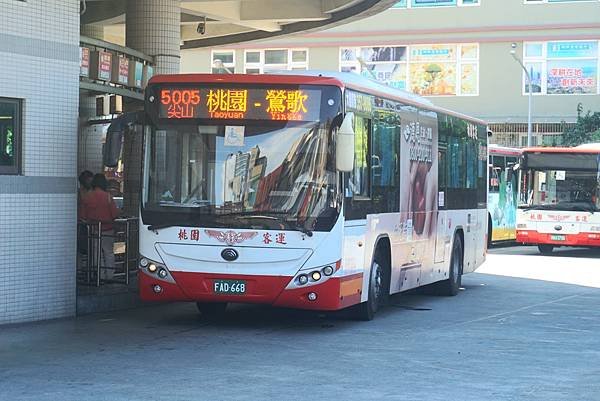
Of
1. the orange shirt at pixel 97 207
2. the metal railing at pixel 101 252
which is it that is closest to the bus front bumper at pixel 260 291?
the metal railing at pixel 101 252

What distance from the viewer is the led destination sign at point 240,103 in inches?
517

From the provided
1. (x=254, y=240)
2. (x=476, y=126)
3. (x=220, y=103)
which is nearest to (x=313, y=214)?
(x=254, y=240)

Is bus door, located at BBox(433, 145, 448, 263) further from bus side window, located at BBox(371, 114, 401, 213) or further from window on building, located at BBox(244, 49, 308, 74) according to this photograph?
window on building, located at BBox(244, 49, 308, 74)

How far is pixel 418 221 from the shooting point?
16.7 metres

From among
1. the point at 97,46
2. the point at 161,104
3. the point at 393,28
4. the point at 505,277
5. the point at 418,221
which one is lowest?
the point at 505,277

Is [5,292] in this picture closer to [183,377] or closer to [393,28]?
[183,377]

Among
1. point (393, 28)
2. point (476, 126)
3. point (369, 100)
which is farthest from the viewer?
point (393, 28)

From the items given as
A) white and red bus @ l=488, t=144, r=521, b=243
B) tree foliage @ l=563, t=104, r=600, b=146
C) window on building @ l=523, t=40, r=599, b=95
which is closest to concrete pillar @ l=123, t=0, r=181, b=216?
white and red bus @ l=488, t=144, r=521, b=243

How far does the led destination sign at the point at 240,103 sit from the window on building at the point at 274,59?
41818 mm

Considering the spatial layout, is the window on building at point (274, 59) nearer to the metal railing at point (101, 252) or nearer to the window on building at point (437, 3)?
the window on building at point (437, 3)

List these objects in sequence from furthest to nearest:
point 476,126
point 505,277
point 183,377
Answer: point 505,277, point 476,126, point 183,377

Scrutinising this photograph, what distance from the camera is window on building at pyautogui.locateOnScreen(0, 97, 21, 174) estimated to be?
1362 centimetres

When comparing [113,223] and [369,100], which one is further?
[113,223]

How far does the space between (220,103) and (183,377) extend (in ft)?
13.9
